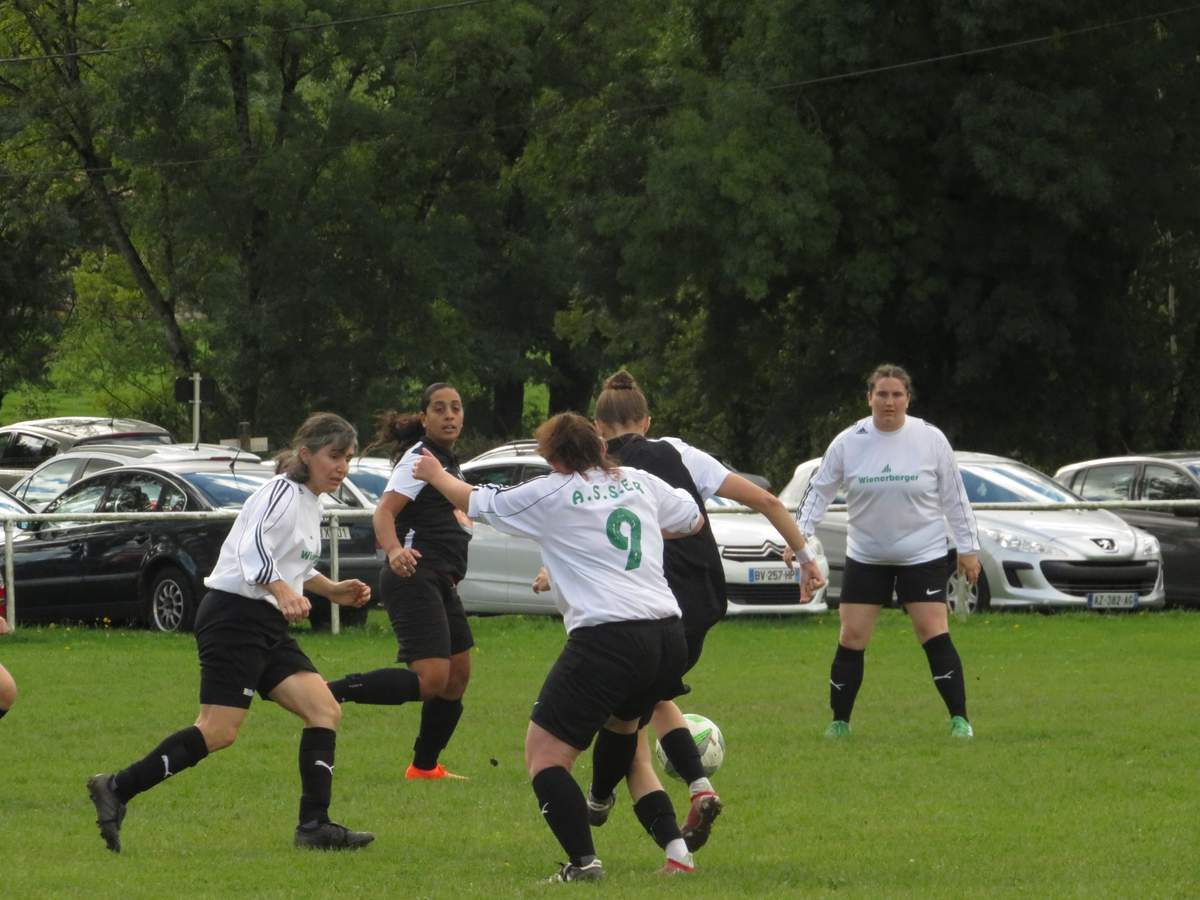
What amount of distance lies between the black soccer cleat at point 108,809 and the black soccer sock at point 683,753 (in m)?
2.12

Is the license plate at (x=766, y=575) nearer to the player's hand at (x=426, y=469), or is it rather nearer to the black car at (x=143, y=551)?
the black car at (x=143, y=551)

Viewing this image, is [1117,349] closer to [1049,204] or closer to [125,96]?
[1049,204]

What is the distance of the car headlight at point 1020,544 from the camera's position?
20.3 meters

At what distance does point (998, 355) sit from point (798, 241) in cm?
392

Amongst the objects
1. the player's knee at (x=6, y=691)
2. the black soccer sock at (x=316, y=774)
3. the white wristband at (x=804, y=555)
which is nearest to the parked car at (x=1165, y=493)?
the white wristband at (x=804, y=555)

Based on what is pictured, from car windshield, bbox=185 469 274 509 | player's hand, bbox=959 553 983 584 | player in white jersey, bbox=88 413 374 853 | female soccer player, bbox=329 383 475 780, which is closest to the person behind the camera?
player in white jersey, bbox=88 413 374 853

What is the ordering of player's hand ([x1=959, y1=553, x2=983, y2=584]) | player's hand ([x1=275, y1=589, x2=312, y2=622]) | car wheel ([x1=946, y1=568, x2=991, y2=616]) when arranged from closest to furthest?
player's hand ([x1=275, y1=589, x2=312, y2=622]) < player's hand ([x1=959, y1=553, x2=983, y2=584]) < car wheel ([x1=946, y1=568, x2=991, y2=616])

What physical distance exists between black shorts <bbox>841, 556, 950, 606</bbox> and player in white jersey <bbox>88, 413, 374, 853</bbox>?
3.97 metres

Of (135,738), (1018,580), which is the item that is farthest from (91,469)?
(135,738)

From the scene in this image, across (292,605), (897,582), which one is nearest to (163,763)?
(292,605)

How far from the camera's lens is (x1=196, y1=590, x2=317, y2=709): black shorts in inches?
328

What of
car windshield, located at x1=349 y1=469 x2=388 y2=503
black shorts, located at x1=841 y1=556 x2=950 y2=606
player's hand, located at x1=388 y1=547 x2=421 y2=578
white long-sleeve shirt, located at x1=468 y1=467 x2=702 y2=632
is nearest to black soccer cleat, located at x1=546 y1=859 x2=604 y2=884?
white long-sleeve shirt, located at x1=468 y1=467 x2=702 y2=632

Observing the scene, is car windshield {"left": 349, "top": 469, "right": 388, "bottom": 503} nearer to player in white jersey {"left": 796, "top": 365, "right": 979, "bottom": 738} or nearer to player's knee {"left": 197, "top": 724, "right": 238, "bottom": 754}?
player in white jersey {"left": 796, "top": 365, "right": 979, "bottom": 738}

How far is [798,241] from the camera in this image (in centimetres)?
3441
